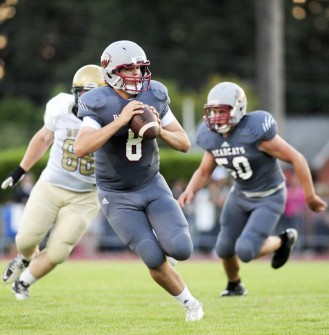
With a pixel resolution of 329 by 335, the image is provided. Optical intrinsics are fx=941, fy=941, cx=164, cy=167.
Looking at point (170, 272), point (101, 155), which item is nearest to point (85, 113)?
point (101, 155)

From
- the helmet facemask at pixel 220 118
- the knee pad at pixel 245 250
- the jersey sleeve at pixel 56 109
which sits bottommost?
the knee pad at pixel 245 250

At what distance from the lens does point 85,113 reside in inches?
234

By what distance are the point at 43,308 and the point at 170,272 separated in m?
1.34

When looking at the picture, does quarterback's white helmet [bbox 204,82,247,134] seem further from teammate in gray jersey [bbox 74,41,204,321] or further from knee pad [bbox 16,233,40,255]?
knee pad [bbox 16,233,40,255]

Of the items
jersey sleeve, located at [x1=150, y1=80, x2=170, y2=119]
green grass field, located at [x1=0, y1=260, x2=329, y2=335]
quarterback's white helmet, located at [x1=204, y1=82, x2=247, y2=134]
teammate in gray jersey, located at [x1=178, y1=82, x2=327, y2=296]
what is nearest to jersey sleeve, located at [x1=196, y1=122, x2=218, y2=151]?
teammate in gray jersey, located at [x1=178, y1=82, x2=327, y2=296]

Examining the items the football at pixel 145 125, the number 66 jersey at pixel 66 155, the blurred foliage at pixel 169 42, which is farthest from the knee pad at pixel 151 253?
the blurred foliage at pixel 169 42

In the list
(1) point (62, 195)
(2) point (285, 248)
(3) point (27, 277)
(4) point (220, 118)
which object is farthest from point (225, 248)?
(3) point (27, 277)

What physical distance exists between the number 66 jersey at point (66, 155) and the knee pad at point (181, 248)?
1646 millimetres

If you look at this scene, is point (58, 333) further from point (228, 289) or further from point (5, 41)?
point (5, 41)

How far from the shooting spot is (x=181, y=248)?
5.85 m

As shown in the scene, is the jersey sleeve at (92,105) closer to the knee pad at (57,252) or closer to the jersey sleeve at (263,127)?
the knee pad at (57,252)

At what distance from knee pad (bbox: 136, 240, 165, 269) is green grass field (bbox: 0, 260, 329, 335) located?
1.30 ft

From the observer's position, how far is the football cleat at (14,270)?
7538mm

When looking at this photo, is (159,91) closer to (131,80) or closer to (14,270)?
(131,80)
